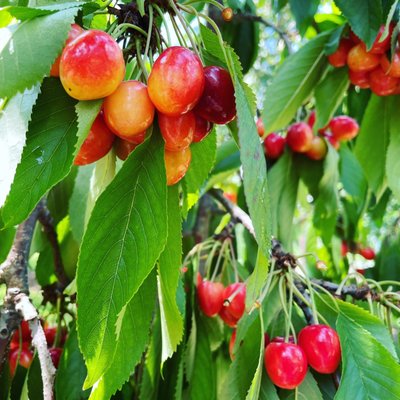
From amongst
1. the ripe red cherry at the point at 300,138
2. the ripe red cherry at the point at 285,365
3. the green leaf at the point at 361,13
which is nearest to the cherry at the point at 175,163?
the ripe red cherry at the point at 285,365

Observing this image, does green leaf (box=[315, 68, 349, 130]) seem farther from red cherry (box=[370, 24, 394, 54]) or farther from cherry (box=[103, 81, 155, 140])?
cherry (box=[103, 81, 155, 140])

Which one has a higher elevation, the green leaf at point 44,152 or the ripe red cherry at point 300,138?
the green leaf at point 44,152

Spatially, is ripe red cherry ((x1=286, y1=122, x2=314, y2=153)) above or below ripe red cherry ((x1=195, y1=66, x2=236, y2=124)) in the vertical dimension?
below

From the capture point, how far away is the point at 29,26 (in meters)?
0.58

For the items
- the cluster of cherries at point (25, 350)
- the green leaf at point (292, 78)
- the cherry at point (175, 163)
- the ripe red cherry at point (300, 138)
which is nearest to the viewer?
the cherry at point (175, 163)


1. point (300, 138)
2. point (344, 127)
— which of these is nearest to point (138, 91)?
point (300, 138)

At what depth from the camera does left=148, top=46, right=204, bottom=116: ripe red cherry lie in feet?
1.94

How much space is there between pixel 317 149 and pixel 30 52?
1353 mm

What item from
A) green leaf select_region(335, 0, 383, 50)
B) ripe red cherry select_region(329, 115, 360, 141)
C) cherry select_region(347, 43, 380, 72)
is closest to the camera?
green leaf select_region(335, 0, 383, 50)

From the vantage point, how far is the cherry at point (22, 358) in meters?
1.18

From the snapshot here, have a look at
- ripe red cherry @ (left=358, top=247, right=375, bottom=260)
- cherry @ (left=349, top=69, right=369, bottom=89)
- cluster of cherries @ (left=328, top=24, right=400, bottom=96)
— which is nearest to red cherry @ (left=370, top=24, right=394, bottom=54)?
cluster of cherries @ (left=328, top=24, right=400, bottom=96)

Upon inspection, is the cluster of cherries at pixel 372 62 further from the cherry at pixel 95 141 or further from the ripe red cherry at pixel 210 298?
the cherry at pixel 95 141

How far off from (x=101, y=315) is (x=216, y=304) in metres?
0.69

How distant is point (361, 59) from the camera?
1.26 m
